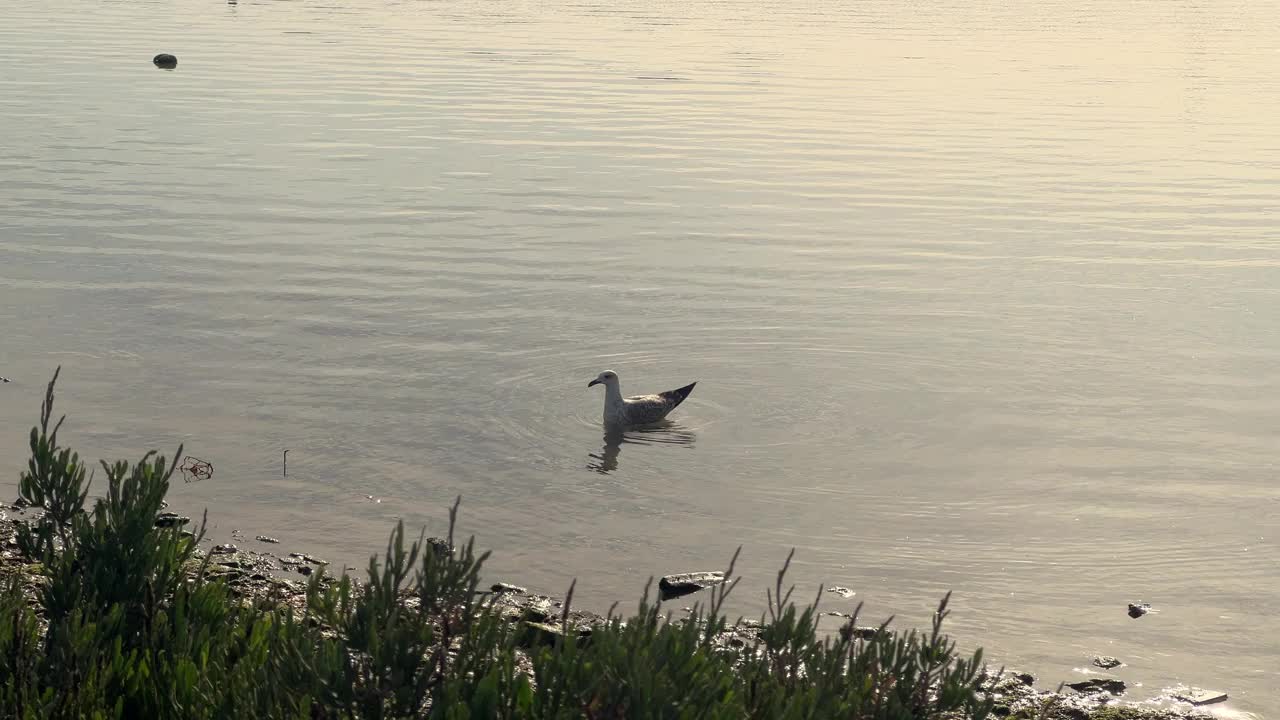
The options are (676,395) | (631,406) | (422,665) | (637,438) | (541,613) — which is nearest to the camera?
(422,665)

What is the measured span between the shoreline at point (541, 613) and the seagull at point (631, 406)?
14.8ft

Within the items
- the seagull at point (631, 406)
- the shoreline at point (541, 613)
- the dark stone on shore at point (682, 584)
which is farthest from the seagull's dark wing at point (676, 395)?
the shoreline at point (541, 613)

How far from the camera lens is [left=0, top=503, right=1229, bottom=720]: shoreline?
9.30 meters

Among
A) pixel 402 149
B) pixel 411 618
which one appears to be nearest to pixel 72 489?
pixel 411 618

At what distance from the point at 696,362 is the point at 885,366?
7.69 ft

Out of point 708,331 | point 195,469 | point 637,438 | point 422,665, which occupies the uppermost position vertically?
point 708,331

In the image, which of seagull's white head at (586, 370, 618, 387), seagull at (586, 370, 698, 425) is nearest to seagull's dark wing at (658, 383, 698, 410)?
seagull at (586, 370, 698, 425)

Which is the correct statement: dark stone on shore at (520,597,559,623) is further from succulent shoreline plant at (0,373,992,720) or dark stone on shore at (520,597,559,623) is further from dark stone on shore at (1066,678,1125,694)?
dark stone on shore at (1066,678,1125,694)

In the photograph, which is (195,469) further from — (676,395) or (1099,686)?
(1099,686)

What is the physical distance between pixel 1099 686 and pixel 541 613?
3.87 meters

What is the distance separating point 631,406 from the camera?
52.0 ft

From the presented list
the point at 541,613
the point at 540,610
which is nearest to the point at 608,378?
the point at 540,610

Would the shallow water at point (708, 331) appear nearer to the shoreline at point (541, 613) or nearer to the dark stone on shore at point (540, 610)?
the shoreline at point (541, 613)

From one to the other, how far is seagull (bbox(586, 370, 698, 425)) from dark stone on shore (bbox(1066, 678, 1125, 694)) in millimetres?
6826
